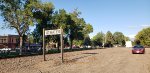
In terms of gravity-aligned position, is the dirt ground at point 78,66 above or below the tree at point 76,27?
below

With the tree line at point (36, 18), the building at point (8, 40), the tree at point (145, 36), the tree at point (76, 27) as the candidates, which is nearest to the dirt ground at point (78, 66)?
the tree line at point (36, 18)

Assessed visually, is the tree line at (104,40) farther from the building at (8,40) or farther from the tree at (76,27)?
the tree at (76,27)

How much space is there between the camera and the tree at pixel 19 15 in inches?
1929

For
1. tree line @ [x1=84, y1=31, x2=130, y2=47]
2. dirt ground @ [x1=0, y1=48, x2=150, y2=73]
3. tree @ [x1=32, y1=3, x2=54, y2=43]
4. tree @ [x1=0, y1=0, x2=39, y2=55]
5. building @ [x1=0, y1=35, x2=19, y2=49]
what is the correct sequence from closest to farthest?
dirt ground @ [x1=0, y1=48, x2=150, y2=73] → tree @ [x1=0, y1=0, x2=39, y2=55] → tree @ [x1=32, y1=3, x2=54, y2=43] → building @ [x1=0, y1=35, x2=19, y2=49] → tree line @ [x1=84, y1=31, x2=130, y2=47]

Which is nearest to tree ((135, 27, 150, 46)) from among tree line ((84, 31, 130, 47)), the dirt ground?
tree line ((84, 31, 130, 47))

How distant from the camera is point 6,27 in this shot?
171 ft

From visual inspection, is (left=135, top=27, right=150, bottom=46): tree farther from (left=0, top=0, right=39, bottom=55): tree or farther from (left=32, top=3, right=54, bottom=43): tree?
(left=0, top=0, right=39, bottom=55): tree

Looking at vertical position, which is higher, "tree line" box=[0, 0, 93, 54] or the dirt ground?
"tree line" box=[0, 0, 93, 54]

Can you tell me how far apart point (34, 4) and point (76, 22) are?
1256 inches

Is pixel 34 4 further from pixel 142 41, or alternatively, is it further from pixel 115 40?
pixel 115 40

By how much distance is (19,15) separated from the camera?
49594 mm

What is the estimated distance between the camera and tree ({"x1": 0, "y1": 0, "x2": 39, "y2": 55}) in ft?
161

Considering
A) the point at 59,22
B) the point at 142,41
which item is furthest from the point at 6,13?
the point at 142,41

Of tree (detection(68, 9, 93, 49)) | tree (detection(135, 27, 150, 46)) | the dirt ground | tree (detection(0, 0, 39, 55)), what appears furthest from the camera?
tree (detection(135, 27, 150, 46))
